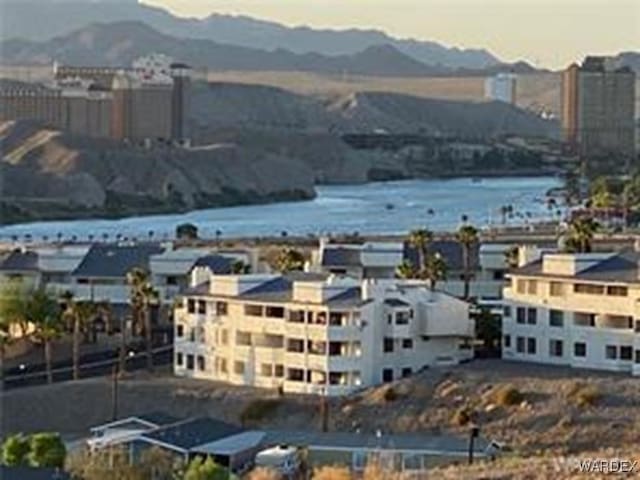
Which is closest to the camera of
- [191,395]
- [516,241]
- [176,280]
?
[191,395]

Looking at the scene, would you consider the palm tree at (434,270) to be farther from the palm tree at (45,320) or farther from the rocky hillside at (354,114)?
the rocky hillside at (354,114)

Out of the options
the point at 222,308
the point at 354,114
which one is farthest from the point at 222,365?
the point at 354,114

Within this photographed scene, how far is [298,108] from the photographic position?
5547cm

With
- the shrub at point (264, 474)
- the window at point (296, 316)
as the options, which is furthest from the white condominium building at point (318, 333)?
the shrub at point (264, 474)

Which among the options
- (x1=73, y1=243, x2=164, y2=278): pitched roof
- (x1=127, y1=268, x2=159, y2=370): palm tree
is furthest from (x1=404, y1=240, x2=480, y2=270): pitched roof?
(x1=127, y1=268, x2=159, y2=370): palm tree

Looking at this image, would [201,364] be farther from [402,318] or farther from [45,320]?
[402,318]

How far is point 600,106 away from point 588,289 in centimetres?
4335

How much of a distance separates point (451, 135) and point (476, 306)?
149ft

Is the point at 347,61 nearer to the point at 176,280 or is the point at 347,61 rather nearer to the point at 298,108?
the point at 298,108

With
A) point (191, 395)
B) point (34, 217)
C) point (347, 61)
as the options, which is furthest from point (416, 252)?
point (347, 61)

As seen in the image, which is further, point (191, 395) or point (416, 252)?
point (416, 252)

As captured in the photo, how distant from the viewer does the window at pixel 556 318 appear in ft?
30.3

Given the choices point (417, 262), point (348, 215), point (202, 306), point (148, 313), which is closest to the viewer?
point (202, 306)

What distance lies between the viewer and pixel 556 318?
9266 mm
